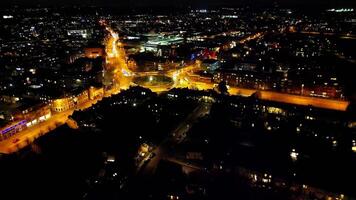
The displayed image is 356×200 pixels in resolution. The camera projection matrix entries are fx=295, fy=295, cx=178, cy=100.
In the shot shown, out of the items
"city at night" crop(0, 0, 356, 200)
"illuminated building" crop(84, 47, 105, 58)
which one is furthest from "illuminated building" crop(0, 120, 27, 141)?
"illuminated building" crop(84, 47, 105, 58)

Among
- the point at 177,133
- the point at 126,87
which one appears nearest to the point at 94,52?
→ the point at 126,87

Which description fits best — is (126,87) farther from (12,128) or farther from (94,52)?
(94,52)

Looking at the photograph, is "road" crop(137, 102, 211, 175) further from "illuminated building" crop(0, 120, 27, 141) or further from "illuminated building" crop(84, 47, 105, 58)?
"illuminated building" crop(84, 47, 105, 58)

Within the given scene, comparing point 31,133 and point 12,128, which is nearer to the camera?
point 12,128

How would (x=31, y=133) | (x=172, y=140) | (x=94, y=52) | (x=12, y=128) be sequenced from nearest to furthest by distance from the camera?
(x=172, y=140) → (x=12, y=128) → (x=31, y=133) → (x=94, y=52)

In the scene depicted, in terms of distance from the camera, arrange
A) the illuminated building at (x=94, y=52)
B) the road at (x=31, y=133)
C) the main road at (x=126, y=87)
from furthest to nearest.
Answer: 1. the illuminated building at (x=94, y=52)
2. the main road at (x=126, y=87)
3. the road at (x=31, y=133)

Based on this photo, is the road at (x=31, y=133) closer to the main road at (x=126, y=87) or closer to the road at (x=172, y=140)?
the main road at (x=126, y=87)

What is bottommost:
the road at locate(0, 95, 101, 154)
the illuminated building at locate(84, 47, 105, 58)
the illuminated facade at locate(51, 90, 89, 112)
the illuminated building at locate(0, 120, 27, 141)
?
the road at locate(0, 95, 101, 154)

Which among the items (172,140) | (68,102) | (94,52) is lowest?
(172,140)

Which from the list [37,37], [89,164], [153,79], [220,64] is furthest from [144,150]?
[37,37]

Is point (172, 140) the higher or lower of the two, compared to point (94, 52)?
lower

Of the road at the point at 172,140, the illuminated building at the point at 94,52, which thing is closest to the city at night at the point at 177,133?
the road at the point at 172,140
